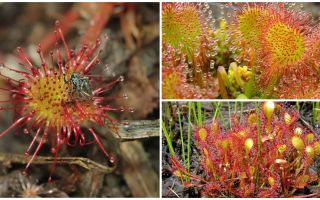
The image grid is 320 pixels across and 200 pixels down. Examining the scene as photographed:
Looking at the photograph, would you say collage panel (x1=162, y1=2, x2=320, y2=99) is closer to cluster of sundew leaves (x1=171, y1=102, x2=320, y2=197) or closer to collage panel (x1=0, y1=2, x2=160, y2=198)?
cluster of sundew leaves (x1=171, y1=102, x2=320, y2=197)

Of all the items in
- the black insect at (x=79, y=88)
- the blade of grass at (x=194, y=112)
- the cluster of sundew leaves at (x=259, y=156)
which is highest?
the black insect at (x=79, y=88)

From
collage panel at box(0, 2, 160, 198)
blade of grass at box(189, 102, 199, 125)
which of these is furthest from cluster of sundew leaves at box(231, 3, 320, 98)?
collage panel at box(0, 2, 160, 198)

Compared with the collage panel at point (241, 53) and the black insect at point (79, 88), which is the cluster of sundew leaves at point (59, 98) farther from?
Result: the collage panel at point (241, 53)

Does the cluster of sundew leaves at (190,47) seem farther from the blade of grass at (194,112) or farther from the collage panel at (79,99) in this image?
the collage panel at (79,99)

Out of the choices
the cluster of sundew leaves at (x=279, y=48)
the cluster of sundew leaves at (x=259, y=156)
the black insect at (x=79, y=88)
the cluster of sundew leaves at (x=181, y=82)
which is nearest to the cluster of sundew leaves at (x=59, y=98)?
the black insect at (x=79, y=88)

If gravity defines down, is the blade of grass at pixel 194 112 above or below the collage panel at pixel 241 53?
below

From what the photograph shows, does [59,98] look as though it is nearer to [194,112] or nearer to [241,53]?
[194,112]

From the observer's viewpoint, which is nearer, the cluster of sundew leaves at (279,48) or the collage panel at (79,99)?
the cluster of sundew leaves at (279,48)
